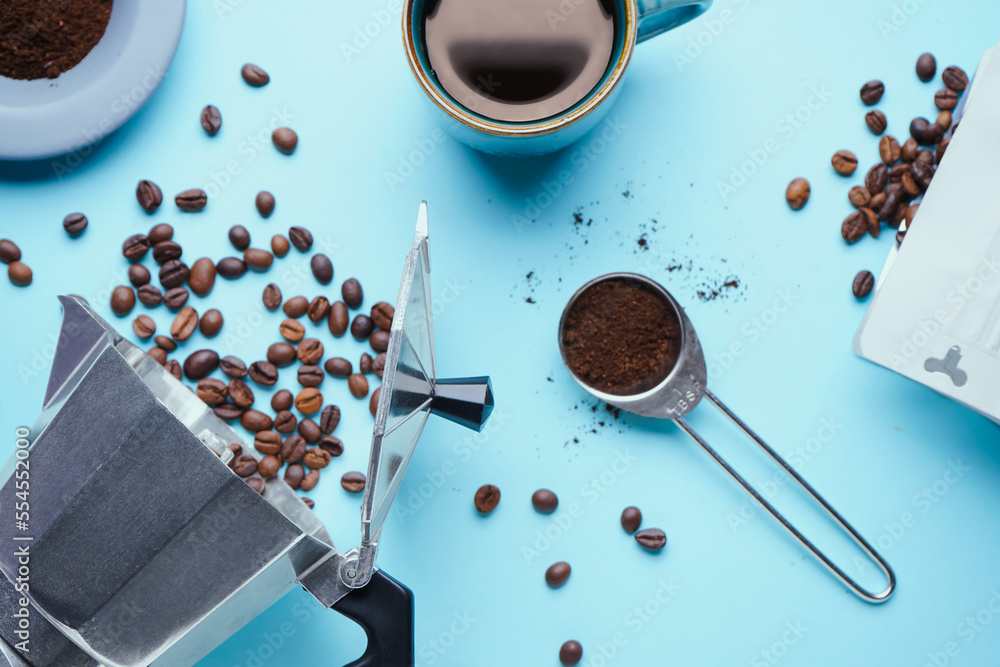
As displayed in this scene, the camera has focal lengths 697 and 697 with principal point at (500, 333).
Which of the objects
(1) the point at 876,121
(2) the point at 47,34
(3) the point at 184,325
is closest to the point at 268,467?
(3) the point at 184,325

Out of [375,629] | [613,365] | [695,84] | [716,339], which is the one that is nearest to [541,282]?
[613,365]

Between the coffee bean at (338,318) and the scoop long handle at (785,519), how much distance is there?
1.66 feet

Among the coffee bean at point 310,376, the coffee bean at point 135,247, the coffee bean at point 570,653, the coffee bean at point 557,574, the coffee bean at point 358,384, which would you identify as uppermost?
the coffee bean at point 135,247

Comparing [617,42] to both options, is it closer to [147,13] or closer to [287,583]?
[147,13]

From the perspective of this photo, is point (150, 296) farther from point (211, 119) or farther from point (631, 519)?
point (631, 519)

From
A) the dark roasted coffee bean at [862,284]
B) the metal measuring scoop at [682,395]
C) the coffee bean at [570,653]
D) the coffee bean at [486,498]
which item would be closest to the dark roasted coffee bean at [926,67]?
the dark roasted coffee bean at [862,284]

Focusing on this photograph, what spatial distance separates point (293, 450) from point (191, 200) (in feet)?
1.31

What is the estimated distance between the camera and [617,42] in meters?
0.87

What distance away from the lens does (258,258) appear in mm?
1020

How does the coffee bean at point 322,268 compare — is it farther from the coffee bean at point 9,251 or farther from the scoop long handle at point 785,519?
the scoop long handle at point 785,519

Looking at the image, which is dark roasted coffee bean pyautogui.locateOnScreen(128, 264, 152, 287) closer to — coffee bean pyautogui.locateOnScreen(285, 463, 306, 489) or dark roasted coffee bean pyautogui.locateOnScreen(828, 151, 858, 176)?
coffee bean pyautogui.locateOnScreen(285, 463, 306, 489)

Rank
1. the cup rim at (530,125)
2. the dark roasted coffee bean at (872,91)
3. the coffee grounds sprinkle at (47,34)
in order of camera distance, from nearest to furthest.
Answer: the cup rim at (530,125) < the coffee grounds sprinkle at (47,34) < the dark roasted coffee bean at (872,91)

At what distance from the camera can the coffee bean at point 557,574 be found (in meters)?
1.02

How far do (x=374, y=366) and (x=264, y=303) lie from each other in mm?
192
